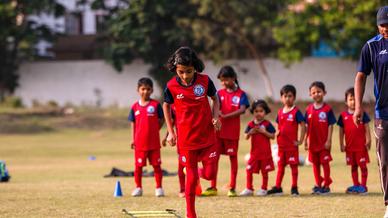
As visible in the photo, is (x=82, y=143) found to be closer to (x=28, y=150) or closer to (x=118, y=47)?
(x=28, y=150)

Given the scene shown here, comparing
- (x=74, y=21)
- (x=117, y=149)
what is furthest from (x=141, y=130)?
(x=74, y=21)

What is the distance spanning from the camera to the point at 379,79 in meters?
10.0

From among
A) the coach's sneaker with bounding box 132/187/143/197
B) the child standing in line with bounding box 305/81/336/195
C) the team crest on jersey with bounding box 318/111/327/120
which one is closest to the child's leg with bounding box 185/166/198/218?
the coach's sneaker with bounding box 132/187/143/197

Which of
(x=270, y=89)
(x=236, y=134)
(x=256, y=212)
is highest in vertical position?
(x=270, y=89)

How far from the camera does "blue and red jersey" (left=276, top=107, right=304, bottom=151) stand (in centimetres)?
1452

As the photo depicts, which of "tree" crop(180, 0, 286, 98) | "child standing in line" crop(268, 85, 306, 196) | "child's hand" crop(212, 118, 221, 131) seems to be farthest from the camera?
"tree" crop(180, 0, 286, 98)

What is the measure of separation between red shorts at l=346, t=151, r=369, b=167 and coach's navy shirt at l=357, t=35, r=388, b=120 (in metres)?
4.65

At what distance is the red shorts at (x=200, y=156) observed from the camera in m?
11.0

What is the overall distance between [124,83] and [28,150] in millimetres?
19187

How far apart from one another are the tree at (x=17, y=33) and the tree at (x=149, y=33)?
10.8 ft

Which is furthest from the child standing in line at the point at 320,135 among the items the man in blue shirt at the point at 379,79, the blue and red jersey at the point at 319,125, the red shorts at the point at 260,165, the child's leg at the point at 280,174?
the man in blue shirt at the point at 379,79

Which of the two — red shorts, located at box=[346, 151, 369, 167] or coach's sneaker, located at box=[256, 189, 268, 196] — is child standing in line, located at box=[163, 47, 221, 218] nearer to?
coach's sneaker, located at box=[256, 189, 268, 196]

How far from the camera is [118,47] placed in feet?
152

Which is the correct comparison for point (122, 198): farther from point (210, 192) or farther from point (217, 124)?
point (217, 124)
